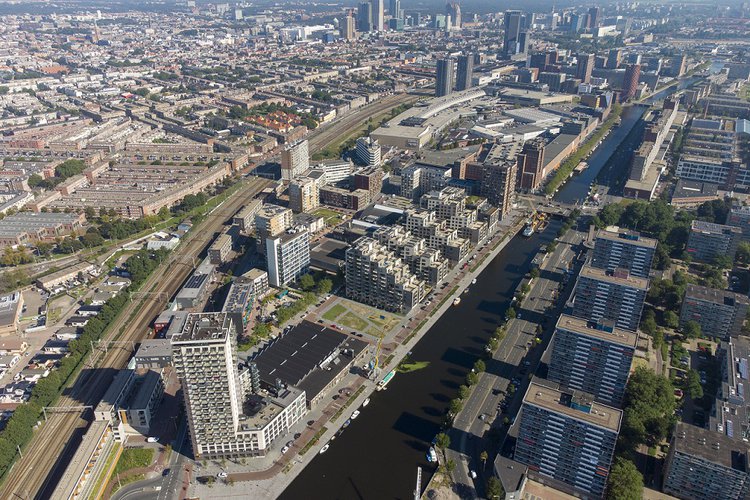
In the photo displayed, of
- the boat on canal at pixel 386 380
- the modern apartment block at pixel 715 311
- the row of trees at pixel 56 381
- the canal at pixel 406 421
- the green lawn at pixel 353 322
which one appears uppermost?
the modern apartment block at pixel 715 311

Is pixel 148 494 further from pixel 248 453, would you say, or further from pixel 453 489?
pixel 453 489

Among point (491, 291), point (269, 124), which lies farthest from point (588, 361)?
point (269, 124)

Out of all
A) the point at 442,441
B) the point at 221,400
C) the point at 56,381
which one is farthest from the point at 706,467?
the point at 56,381

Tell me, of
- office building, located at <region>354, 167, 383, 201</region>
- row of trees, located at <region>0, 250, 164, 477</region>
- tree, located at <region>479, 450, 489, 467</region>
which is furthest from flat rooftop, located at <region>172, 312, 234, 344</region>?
office building, located at <region>354, 167, 383, 201</region>

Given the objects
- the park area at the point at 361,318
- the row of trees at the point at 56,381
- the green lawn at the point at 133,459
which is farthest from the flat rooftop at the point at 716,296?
the row of trees at the point at 56,381

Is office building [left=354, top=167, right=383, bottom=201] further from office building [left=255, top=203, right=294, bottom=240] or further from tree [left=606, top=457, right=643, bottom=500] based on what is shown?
tree [left=606, top=457, right=643, bottom=500]

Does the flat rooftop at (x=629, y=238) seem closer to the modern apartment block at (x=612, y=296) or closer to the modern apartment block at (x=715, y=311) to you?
the modern apartment block at (x=715, y=311)
